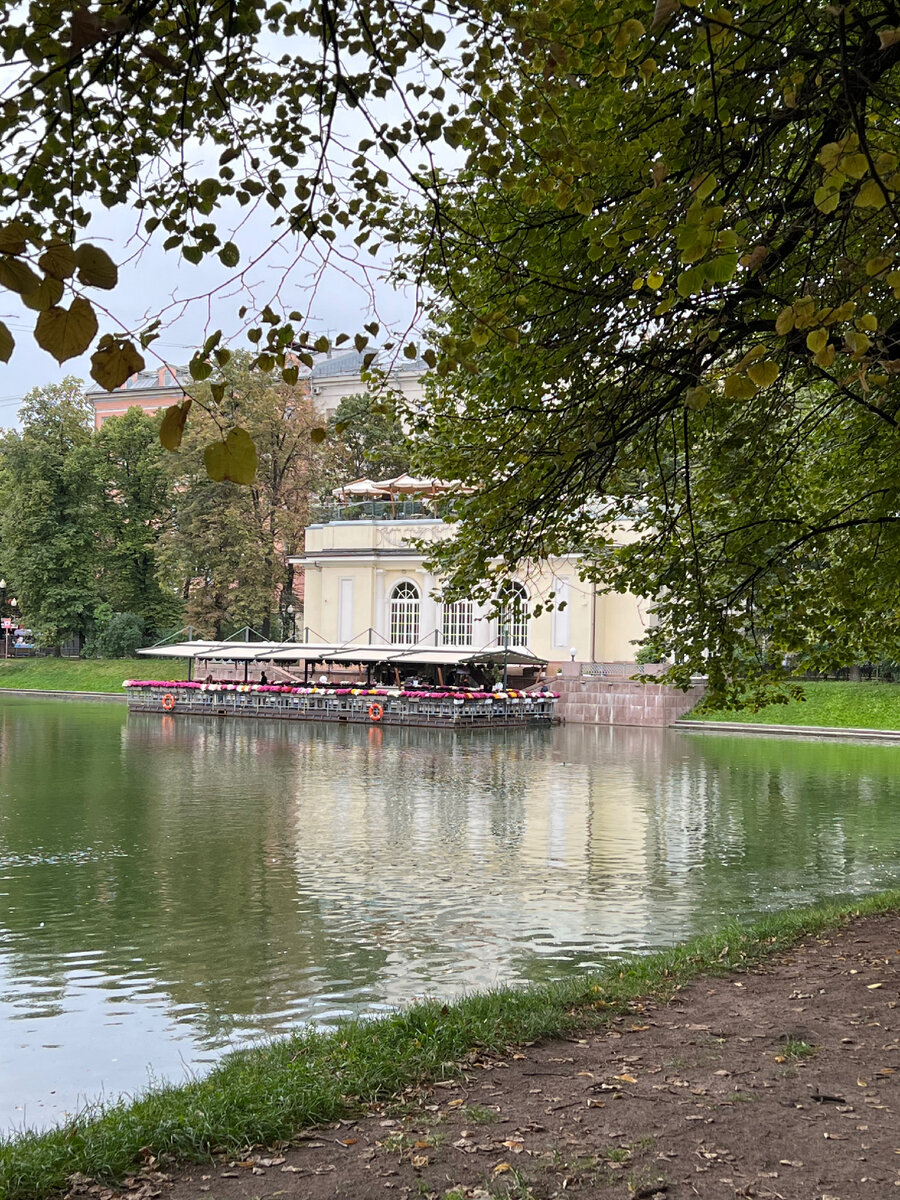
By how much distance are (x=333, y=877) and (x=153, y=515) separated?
49.9 meters

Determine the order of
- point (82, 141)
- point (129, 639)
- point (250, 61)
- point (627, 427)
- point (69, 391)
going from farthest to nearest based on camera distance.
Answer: point (69, 391) < point (129, 639) < point (627, 427) < point (250, 61) < point (82, 141)

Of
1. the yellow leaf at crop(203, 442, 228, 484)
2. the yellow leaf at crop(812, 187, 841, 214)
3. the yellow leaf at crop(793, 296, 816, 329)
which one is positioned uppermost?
the yellow leaf at crop(812, 187, 841, 214)

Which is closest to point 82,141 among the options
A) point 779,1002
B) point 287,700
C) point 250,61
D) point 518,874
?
point 250,61

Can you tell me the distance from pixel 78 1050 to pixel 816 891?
8.30m

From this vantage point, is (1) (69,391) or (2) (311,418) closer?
(2) (311,418)

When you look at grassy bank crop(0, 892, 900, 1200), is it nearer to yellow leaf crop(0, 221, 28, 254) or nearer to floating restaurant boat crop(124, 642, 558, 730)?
yellow leaf crop(0, 221, 28, 254)

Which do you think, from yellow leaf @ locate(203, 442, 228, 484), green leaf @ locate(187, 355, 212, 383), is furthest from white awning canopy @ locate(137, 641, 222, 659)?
yellow leaf @ locate(203, 442, 228, 484)

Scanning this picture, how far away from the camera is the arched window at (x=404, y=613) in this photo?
A: 167ft

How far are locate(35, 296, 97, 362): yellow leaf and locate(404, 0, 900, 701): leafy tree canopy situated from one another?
186 centimetres

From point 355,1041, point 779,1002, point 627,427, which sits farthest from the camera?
point 627,427

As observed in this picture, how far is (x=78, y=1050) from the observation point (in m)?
7.12

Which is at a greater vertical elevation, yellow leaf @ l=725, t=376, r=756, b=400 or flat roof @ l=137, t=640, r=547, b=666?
yellow leaf @ l=725, t=376, r=756, b=400

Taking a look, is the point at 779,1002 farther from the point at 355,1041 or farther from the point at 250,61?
the point at 250,61

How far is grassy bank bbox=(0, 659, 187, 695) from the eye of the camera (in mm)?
51656
